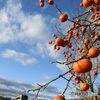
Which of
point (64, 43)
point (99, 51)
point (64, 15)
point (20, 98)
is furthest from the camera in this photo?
point (20, 98)

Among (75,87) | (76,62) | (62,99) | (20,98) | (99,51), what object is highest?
(75,87)

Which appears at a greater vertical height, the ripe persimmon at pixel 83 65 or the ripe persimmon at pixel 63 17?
the ripe persimmon at pixel 63 17

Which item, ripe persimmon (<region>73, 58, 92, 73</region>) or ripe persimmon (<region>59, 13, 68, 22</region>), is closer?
ripe persimmon (<region>73, 58, 92, 73</region>)

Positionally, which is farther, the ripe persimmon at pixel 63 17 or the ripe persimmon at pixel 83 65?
the ripe persimmon at pixel 63 17

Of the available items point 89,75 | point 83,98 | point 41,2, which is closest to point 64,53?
point 89,75

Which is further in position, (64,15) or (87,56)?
(64,15)

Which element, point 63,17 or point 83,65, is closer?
point 83,65

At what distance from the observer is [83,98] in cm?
1522

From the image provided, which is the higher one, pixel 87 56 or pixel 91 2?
pixel 91 2

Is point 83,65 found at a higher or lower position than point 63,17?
lower

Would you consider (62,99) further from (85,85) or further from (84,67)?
(84,67)

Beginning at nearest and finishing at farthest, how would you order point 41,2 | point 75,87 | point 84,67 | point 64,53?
1. point 84,67
2. point 41,2
3. point 64,53
4. point 75,87

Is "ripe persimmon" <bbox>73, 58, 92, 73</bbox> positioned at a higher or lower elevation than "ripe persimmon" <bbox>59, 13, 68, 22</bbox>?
lower

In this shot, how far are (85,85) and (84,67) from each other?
682 millimetres
